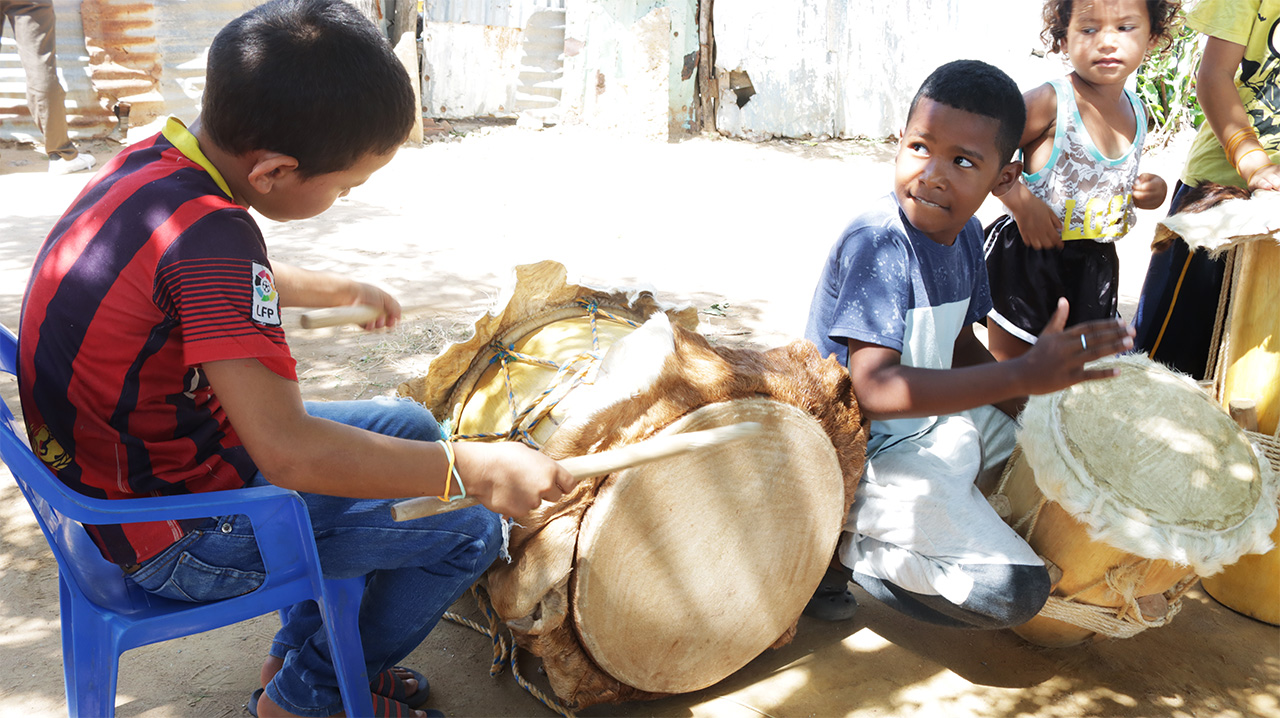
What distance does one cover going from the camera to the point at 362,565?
1.86 meters

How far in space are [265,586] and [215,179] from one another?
757mm

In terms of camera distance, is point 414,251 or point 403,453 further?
point 414,251

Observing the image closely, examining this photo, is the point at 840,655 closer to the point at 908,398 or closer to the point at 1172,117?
the point at 908,398

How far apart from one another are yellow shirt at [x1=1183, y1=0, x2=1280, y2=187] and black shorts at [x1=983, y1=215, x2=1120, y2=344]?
0.50 meters

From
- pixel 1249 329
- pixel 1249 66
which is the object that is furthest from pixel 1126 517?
pixel 1249 66

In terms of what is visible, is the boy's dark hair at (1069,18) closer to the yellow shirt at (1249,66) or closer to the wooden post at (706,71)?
the yellow shirt at (1249,66)

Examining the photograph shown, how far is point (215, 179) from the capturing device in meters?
1.59

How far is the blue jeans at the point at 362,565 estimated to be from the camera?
1668 millimetres

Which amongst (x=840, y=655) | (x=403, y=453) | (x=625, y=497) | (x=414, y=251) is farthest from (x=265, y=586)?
(x=414, y=251)

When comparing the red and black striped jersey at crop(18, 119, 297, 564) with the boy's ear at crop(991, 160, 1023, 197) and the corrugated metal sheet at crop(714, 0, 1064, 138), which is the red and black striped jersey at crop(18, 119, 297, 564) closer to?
the boy's ear at crop(991, 160, 1023, 197)

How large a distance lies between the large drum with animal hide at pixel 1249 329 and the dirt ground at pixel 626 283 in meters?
0.11

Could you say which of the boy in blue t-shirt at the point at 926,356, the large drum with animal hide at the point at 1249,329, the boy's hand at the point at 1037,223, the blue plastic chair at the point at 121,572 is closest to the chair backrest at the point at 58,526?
the blue plastic chair at the point at 121,572

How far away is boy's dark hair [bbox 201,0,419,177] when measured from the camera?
4.91 feet

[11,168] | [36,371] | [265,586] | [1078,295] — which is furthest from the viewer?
[11,168]
